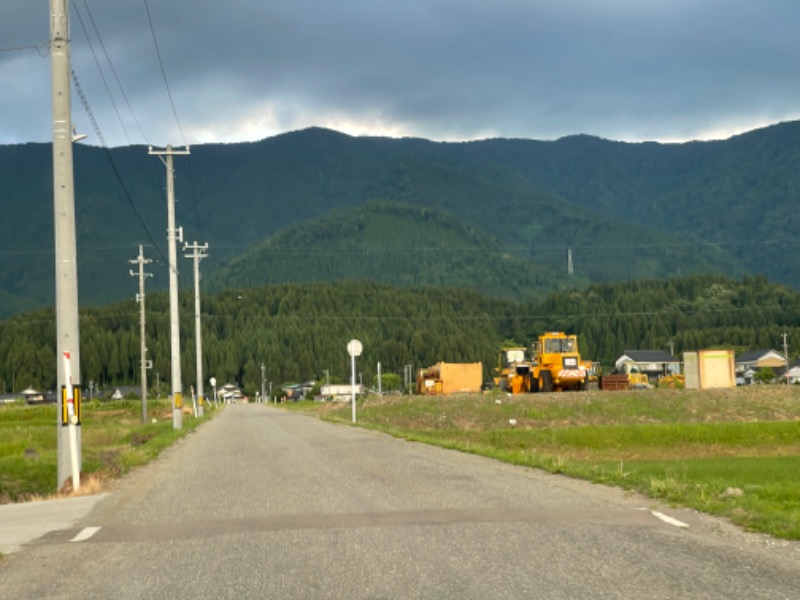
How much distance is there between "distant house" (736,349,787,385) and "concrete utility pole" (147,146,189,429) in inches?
4257

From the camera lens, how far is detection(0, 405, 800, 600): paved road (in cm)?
848

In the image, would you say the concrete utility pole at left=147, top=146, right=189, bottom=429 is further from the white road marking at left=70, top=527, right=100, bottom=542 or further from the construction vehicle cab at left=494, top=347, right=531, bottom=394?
the white road marking at left=70, top=527, right=100, bottom=542

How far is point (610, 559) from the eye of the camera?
30.7 feet

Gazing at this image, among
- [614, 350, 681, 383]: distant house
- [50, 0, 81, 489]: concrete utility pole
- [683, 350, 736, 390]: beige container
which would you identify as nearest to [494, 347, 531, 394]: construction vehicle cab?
[683, 350, 736, 390]: beige container

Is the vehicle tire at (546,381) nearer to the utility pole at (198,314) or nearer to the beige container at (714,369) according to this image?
the beige container at (714,369)

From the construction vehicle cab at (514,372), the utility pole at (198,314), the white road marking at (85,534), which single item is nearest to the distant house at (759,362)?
the construction vehicle cab at (514,372)

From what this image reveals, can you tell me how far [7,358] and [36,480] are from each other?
15838 centimetres

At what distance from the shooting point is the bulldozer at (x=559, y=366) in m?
57.5

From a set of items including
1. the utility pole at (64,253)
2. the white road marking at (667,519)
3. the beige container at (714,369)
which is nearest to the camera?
the white road marking at (667,519)

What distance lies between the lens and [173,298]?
168ft

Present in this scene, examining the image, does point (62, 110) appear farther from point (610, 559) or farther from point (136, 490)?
point (610, 559)

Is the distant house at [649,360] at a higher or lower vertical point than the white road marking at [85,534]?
lower

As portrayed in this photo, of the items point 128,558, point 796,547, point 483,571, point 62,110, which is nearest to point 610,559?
point 483,571

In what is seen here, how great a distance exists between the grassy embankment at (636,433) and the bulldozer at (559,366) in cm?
392
